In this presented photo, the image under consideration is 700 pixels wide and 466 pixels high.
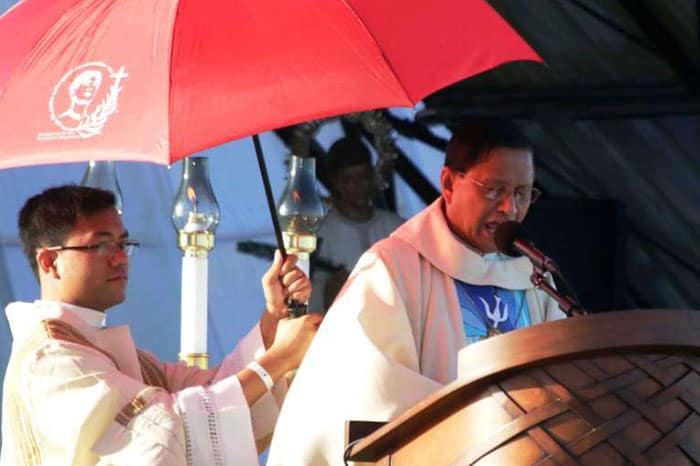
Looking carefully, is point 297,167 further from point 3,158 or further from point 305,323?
point 3,158

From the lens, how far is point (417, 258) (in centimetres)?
450

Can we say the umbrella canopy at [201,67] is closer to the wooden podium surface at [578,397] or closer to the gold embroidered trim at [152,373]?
the gold embroidered trim at [152,373]

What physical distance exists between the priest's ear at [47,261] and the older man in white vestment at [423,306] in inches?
33.9

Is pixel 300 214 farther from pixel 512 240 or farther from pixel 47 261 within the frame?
pixel 512 240

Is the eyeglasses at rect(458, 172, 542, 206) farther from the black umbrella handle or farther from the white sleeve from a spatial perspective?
the white sleeve

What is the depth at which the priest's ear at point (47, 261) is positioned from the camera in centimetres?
481

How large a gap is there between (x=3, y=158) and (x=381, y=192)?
158 inches

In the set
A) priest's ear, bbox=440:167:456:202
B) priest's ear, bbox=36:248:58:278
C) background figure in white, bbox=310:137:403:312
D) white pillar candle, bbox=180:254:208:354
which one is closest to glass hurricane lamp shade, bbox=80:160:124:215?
white pillar candle, bbox=180:254:208:354

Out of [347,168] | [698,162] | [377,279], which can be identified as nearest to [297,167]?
[377,279]

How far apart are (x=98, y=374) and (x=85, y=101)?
30.4 inches

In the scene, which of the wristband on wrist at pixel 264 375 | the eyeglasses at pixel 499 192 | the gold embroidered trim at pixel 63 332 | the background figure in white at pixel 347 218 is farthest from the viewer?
Result: the background figure in white at pixel 347 218

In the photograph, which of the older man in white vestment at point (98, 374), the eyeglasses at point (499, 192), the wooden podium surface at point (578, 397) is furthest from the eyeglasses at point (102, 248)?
the wooden podium surface at point (578, 397)

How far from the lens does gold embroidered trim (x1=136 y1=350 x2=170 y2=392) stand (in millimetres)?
5086

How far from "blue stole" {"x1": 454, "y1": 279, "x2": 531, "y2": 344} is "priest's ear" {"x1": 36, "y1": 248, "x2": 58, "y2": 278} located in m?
1.09
